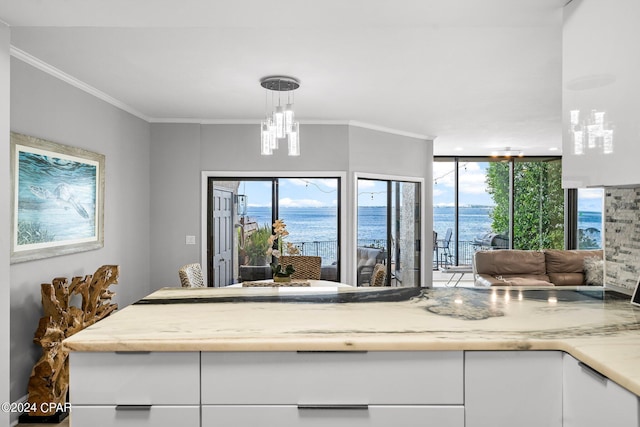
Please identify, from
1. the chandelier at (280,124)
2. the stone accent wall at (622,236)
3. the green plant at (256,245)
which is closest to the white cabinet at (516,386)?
the stone accent wall at (622,236)

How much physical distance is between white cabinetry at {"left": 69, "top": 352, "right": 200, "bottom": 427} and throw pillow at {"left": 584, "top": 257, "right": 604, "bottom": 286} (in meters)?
6.33

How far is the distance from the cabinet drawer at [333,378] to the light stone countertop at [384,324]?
0.16ft

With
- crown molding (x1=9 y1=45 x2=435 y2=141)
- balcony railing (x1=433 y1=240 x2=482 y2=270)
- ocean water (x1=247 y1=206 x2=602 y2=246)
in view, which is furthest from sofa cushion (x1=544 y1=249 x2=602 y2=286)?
balcony railing (x1=433 y1=240 x2=482 y2=270)

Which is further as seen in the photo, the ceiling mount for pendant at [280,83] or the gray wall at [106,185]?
the ceiling mount for pendant at [280,83]

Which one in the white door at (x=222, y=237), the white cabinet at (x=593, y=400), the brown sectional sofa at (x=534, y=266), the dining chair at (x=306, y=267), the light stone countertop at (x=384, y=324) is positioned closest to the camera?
the white cabinet at (x=593, y=400)

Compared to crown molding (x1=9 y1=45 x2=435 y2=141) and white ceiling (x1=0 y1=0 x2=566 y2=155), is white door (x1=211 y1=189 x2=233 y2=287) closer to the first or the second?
crown molding (x1=9 y1=45 x2=435 y2=141)

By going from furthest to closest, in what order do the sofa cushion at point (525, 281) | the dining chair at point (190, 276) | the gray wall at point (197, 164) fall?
the gray wall at point (197, 164)
the sofa cushion at point (525, 281)
the dining chair at point (190, 276)

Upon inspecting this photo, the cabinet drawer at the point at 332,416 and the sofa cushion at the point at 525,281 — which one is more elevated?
the cabinet drawer at the point at 332,416

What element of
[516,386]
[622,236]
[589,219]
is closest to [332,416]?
[516,386]

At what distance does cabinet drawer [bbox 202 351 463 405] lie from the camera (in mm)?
1521

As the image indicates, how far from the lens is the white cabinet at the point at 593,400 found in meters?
1.21

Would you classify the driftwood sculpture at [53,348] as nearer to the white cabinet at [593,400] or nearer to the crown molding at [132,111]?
the crown molding at [132,111]

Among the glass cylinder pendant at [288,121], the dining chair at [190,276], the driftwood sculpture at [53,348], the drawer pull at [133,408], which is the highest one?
the glass cylinder pendant at [288,121]

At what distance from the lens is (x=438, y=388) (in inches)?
60.1
